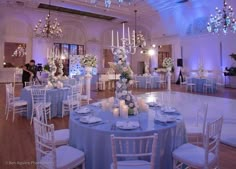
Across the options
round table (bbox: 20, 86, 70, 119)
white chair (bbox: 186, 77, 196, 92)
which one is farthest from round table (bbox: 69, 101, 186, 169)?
white chair (bbox: 186, 77, 196, 92)

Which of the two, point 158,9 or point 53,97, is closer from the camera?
point 53,97

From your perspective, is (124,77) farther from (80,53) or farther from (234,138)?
(80,53)

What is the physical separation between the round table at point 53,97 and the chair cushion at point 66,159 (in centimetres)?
379

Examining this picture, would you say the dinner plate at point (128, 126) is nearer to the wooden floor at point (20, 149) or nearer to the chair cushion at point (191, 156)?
the chair cushion at point (191, 156)

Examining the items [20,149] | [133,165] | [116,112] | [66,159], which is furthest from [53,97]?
[133,165]

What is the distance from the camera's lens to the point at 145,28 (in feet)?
64.7

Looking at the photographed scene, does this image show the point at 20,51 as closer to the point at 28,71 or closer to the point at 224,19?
the point at 28,71

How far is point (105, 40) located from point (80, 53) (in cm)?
274

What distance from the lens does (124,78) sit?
3014 mm

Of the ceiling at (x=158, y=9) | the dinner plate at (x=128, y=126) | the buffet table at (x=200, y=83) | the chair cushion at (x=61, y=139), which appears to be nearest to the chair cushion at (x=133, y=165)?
the dinner plate at (x=128, y=126)

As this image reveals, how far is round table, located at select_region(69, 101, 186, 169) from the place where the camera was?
2.30m

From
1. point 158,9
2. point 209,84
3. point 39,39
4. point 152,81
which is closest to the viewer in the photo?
point 209,84

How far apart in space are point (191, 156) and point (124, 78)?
4.37 ft

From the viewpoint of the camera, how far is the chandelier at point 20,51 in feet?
50.6
